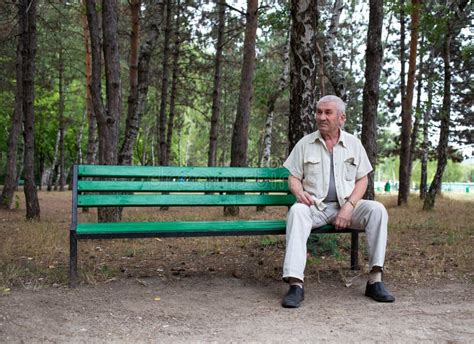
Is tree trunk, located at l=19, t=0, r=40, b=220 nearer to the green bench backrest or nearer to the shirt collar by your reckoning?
the green bench backrest

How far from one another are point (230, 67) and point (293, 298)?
2349cm

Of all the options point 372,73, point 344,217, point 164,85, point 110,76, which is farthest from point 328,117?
point 164,85

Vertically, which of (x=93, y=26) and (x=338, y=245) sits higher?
(x=93, y=26)

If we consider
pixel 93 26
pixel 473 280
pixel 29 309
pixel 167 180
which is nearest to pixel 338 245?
pixel 473 280

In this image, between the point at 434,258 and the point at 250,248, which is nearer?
the point at 434,258

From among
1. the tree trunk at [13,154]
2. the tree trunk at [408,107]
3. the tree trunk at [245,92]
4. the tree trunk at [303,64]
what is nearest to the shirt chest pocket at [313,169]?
the tree trunk at [303,64]

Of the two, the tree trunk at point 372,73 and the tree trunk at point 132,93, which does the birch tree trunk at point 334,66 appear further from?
the tree trunk at point 132,93

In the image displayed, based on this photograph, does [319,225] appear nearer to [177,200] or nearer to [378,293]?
[378,293]

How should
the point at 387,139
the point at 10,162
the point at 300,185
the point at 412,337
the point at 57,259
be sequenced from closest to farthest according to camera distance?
the point at 412,337 → the point at 300,185 → the point at 57,259 → the point at 10,162 → the point at 387,139

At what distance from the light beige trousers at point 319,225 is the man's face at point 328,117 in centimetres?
69

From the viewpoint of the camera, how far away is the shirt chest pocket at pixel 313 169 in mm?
4273

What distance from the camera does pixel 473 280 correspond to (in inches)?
180

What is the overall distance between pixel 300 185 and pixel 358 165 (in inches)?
22.4

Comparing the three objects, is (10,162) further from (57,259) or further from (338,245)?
(338,245)
